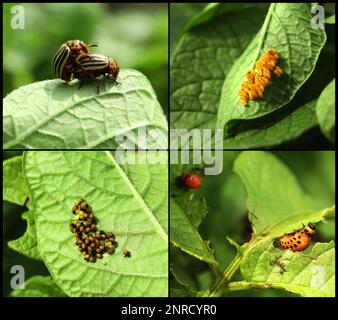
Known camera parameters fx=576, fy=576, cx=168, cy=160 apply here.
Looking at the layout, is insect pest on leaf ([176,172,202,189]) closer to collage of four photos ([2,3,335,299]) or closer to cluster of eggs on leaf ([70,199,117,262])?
collage of four photos ([2,3,335,299])

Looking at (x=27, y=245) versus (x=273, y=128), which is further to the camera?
(x=273, y=128)

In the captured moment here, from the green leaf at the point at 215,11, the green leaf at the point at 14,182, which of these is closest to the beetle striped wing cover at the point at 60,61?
the green leaf at the point at 14,182

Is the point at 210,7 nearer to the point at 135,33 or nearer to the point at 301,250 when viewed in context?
the point at 301,250

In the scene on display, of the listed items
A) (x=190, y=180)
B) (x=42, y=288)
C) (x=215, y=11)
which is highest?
(x=215, y=11)

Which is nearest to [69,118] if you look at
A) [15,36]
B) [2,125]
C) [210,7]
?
[2,125]

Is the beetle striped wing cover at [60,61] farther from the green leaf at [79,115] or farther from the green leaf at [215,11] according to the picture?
the green leaf at [215,11]

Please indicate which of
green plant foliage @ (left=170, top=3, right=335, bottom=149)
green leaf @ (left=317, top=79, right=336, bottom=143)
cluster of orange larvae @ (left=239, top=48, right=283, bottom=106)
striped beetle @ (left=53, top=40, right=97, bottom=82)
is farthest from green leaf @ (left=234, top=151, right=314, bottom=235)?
striped beetle @ (left=53, top=40, right=97, bottom=82)

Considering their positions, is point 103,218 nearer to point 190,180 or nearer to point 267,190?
point 190,180

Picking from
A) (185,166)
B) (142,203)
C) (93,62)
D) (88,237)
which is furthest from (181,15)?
(88,237)
